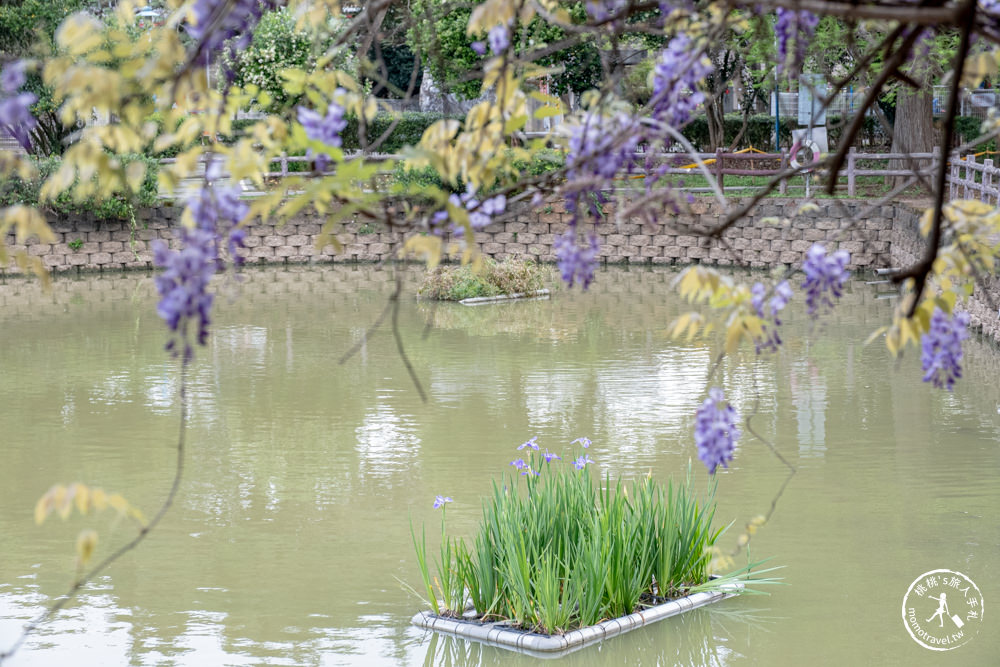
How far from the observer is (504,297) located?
14508 mm

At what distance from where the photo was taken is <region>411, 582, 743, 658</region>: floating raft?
457cm

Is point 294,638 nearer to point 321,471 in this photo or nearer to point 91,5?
point 321,471

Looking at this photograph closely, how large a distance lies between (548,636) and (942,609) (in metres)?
1.77

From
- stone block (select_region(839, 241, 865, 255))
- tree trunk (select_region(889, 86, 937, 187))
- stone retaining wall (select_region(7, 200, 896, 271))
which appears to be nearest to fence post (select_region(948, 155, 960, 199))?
stone retaining wall (select_region(7, 200, 896, 271))

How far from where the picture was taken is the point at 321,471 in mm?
7422

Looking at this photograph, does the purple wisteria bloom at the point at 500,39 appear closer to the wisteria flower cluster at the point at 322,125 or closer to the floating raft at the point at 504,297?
the wisteria flower cluster at the point at 322,125

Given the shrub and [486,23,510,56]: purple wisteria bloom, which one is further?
the shrub

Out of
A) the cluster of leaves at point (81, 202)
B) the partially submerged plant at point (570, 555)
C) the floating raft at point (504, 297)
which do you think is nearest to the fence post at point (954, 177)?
the floating raft at point (504, 297)

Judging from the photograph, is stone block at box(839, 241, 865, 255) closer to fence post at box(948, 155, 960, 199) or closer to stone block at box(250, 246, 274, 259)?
fence post at box(948, 155, 960, 199)

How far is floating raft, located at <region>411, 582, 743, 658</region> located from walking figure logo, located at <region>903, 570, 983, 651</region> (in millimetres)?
893

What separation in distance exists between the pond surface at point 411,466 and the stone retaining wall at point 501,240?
3307 millimetres

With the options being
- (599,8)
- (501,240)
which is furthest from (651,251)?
(599,8)

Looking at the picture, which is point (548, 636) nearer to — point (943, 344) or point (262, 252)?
point (943, 344)

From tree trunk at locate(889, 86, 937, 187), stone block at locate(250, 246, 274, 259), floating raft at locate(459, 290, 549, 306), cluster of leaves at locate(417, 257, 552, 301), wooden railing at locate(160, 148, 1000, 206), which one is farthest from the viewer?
stone block at locate(250, 246, 274, 259)
